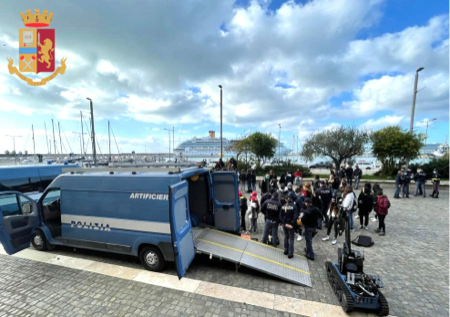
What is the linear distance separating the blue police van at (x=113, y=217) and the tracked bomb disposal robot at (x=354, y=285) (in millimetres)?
3063

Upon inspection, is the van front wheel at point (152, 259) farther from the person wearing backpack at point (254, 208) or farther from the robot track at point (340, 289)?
the robot track at point (340, 289)

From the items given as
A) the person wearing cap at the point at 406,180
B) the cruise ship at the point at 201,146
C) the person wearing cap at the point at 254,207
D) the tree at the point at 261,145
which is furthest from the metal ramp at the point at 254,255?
the cruise ship at the point at 201,146

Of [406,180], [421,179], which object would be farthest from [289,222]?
[421,179]

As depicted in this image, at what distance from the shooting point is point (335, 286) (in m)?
4.06

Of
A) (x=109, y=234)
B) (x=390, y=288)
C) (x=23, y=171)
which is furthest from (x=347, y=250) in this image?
(x=23, y=171)

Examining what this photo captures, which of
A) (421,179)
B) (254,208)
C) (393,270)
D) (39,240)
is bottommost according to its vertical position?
(393,270)

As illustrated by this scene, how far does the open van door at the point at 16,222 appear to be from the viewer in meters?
5.11

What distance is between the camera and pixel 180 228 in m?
4.43

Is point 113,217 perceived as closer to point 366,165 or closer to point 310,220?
point 310,220

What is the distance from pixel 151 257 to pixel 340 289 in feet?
13.3

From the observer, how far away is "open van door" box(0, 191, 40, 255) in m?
5.11

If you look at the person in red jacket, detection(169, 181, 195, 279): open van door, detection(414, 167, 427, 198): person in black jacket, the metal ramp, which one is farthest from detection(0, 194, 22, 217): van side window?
detection(414, 167, 427, 198): person in black jacket

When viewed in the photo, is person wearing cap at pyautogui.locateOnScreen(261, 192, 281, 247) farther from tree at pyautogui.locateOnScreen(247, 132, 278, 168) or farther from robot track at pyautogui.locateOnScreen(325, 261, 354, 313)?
tree at pyautogui.locateOnScreen(247, 132, 278, 168)

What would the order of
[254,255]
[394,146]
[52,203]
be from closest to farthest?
[254,255] → [52,203] → [394,146]
